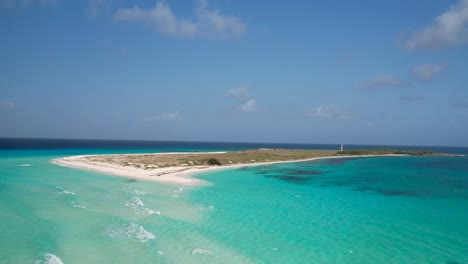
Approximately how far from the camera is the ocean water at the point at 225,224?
16.1 metres

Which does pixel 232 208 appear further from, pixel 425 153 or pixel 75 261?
pixel 425 153

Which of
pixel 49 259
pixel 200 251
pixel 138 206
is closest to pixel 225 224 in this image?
pixel 200 251

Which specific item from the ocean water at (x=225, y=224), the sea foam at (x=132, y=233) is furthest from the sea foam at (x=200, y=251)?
the sea foam at (x=132, y=233)

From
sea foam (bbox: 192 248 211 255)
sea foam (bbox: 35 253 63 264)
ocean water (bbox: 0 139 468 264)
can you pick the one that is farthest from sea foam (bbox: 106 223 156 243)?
sea foam (bbox: 35 253 63 264)

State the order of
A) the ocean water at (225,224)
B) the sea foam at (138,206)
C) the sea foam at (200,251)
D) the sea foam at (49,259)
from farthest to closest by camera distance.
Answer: the sea foam at (138,206), the sea foam at (200,251), the ocean water at (225,224), the sea foam at (49,259)

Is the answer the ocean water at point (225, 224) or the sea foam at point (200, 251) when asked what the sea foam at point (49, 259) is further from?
the sea foam at point (200, 251)

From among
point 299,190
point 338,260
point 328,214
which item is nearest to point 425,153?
point 299,190

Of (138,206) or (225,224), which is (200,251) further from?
(138,206)

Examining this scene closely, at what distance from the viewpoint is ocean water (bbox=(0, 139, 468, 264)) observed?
1612cm

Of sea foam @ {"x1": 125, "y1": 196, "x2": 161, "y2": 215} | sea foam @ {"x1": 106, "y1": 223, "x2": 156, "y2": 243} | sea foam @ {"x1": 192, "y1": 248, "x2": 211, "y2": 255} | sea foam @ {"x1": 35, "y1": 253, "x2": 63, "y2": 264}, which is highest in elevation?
sea foam @ {"x1": 125, "y1": 196, "x2": 161, "y2": 215}

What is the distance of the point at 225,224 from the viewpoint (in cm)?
2159

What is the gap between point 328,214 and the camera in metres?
25.1

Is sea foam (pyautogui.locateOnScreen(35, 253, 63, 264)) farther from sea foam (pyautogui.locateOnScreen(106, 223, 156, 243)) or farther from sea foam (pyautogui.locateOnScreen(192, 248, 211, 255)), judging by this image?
sea foam (pyautogui.locateOnScreen(192, 248, 211, 255))

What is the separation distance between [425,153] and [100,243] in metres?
142
